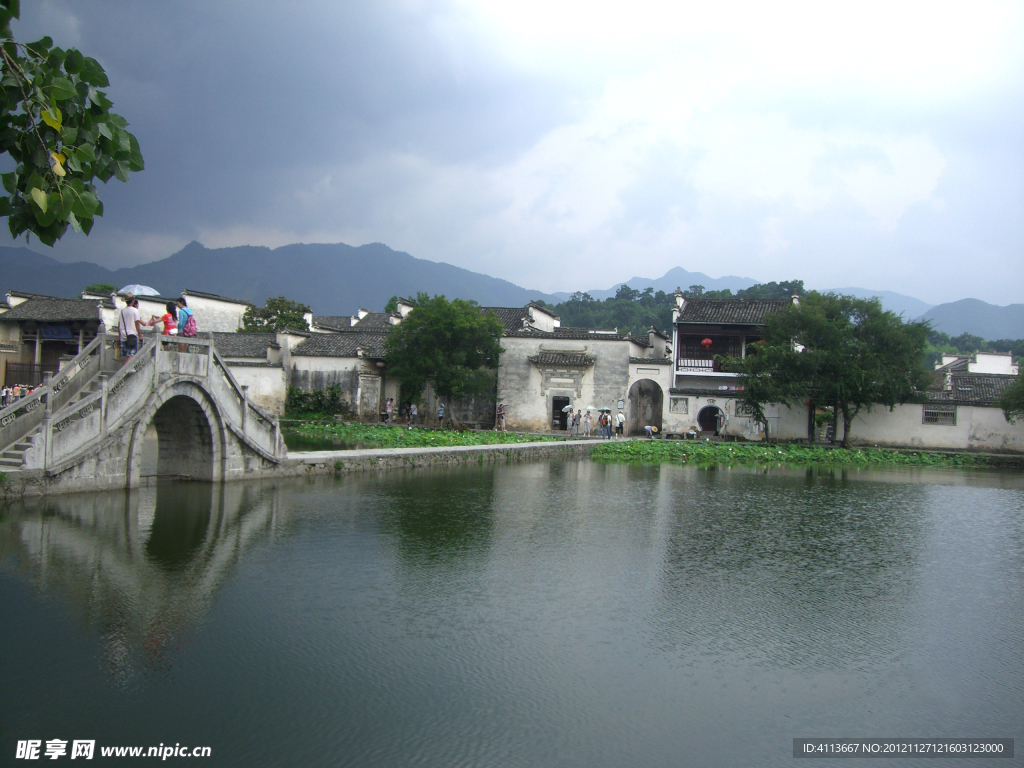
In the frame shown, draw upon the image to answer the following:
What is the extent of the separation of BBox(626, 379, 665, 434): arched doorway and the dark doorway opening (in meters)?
3.51

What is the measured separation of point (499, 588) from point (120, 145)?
18.8 feet

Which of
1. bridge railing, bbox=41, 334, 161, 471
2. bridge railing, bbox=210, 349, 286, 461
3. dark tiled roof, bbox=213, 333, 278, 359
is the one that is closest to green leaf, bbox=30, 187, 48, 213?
bridge railing, bbox=41, 334, 161, 471

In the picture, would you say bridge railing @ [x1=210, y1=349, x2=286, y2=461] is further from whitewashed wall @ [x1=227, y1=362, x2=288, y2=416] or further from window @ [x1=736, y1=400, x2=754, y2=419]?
window @ [x1=736, y1=400, x2=754, y2=419]

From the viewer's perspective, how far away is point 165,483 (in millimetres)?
14180

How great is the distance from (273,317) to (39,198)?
41911 millimetres

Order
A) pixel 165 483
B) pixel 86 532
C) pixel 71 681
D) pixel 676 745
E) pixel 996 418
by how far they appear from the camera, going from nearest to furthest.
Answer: pixel 676 745 → pixel 71 681 → pixel 86 532 → pixel 165 483 → pixel 996 418

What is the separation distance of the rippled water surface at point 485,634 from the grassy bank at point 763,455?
13.2 m

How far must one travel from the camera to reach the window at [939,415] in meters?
32.1

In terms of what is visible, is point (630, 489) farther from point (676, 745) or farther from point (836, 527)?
point (676, 745)

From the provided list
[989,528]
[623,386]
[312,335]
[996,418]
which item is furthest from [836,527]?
[312,335]

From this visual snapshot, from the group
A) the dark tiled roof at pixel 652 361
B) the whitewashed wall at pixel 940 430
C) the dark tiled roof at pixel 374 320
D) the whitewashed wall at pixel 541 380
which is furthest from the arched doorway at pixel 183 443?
the dark tiled roof at pixel 374 320

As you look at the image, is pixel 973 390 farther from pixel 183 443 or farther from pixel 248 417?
pixel 183 443

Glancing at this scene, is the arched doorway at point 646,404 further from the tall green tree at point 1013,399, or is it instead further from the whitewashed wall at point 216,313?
the whitewashed wall at point 216,313

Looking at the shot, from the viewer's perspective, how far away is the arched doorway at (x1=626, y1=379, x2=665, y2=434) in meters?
37.1
